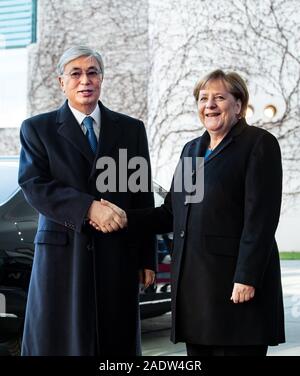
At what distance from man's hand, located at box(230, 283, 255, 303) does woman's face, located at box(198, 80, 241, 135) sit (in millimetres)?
555

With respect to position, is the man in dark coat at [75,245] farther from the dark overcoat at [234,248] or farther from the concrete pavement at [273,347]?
the concrete pavement at [273,347]

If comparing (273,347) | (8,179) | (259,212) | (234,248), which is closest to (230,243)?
(234,248)

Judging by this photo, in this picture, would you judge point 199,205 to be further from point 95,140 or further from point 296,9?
point 296,9

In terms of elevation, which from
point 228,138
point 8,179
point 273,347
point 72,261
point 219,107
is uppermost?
point 219,107

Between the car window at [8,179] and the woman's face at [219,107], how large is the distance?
1721 mm

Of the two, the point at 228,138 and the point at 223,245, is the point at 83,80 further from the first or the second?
the point at 223,245

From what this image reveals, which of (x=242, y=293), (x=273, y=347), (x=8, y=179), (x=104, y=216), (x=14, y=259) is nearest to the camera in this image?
(x=242, y=293)

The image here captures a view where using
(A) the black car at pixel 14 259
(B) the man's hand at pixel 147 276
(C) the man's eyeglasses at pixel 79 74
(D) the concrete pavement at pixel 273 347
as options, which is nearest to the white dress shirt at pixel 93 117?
(C) the man's eyeglasses at pixel 79 74

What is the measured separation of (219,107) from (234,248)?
497 mm

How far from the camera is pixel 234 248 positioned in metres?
2.40

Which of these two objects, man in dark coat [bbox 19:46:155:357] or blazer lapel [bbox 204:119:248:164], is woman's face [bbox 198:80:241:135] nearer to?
blazer lapel [bbox 204:119:248:164]

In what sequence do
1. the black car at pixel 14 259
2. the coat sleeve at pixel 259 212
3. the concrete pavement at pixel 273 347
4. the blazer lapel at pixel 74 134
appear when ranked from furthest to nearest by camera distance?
the concrete pavement at pixel 273 347
the black car at pixel 14 259
the blazer lapel at pixel 74 134
the coat sleeve at pixel 259 212

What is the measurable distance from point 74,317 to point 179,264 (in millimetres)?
433

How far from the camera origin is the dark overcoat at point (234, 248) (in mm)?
2359
